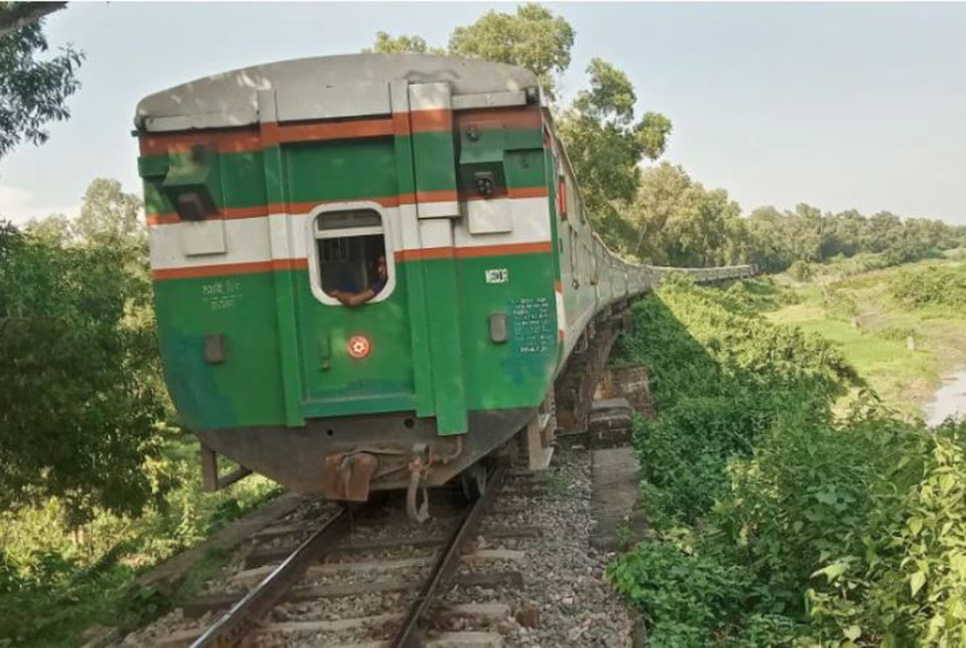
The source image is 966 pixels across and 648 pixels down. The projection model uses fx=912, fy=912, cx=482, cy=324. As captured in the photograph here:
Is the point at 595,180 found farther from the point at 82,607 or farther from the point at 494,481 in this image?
the point at 82,607

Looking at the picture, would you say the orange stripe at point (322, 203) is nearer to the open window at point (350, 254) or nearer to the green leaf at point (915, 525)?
the open window at point (350, 254)

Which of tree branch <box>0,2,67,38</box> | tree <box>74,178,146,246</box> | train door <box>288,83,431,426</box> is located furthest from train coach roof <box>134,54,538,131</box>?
tree <box>74,178,146,246</box>

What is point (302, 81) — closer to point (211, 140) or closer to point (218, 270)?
point (211, 140)

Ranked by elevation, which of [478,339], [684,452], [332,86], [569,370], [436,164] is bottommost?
[684,452]

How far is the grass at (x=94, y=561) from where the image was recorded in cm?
607

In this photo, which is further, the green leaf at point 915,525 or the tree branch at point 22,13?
the tree branch at point 22,13

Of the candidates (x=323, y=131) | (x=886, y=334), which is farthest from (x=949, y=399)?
(x=323, y=131)

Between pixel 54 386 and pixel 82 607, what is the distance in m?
1.73

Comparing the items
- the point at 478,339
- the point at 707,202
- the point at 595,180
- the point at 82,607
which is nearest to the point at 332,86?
the point at 478,339

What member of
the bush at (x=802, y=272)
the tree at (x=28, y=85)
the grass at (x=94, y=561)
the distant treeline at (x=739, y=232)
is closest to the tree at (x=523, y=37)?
the distant treeline at (x=739, y=232)

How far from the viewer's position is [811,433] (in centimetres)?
807

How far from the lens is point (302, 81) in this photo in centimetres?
563

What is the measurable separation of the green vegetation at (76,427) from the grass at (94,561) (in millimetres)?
22

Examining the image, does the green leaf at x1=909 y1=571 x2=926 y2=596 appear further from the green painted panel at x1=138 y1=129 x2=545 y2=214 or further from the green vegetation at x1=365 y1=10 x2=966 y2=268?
the green vegetation at x1=365 y1=10 x2=966 y2=268
